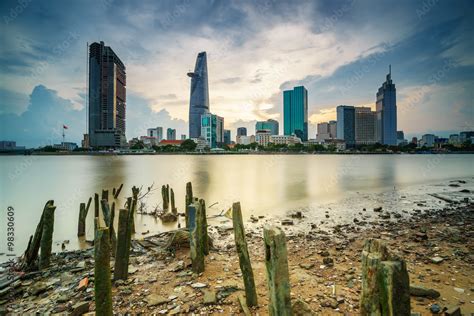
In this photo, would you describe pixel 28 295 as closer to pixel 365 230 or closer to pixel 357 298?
pixel 357 298

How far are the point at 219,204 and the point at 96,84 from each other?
204 meters

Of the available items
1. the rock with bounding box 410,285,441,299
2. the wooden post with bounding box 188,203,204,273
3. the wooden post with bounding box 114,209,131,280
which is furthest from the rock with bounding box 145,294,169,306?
the rock with bounding box 410,285,441,299

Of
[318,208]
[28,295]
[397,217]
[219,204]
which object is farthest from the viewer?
[219,204]

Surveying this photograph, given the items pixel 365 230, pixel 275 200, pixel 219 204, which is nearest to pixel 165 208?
pixel 219 204

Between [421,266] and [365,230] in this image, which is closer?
[421,266]

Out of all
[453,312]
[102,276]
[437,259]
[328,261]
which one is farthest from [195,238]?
[437,259]

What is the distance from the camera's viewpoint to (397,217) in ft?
44.1

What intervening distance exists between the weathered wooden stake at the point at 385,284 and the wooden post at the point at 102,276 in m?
4.44

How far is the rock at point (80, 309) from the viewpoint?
502 cm

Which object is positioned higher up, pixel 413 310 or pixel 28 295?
pixel 413 310

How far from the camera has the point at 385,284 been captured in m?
2.77

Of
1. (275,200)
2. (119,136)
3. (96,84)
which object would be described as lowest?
(275,200)

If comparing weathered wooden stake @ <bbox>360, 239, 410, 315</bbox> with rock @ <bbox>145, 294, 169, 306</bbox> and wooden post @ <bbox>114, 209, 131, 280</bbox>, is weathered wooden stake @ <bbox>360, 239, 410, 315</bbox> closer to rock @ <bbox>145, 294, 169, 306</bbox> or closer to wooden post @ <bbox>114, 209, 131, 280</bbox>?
rock @ <bbox>145, 294, 169, 306</bbox>

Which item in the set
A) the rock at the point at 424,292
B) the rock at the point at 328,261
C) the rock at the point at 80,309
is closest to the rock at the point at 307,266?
the rock at the point at 328,261
